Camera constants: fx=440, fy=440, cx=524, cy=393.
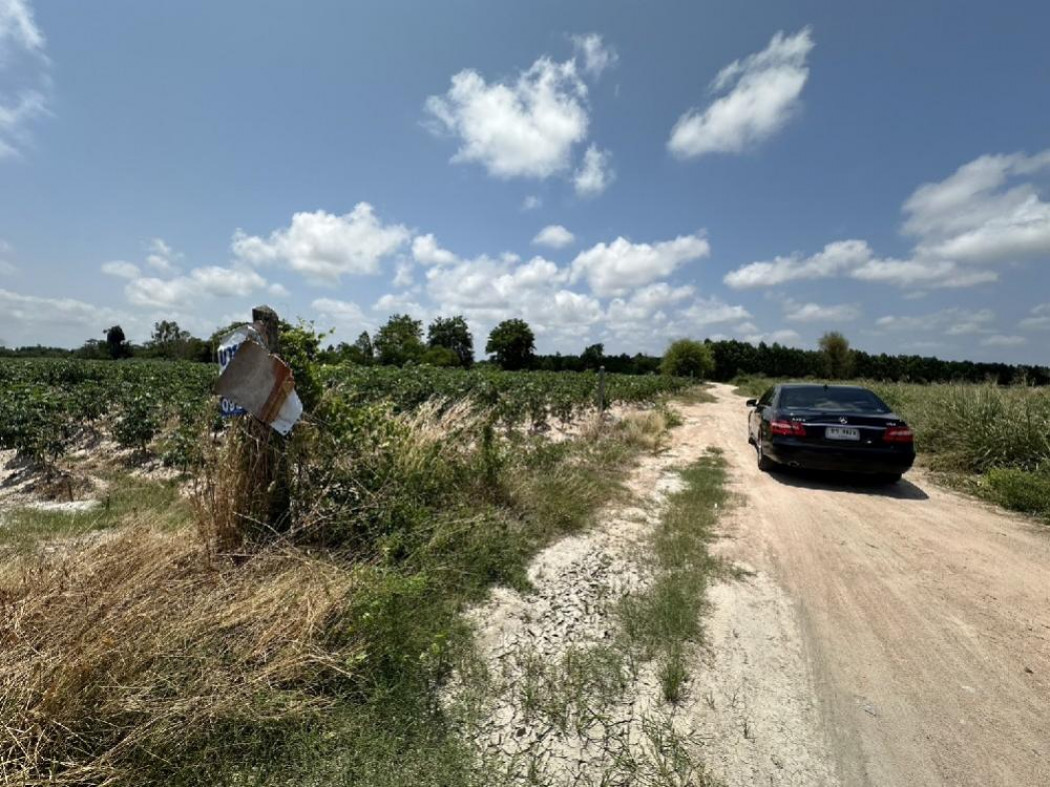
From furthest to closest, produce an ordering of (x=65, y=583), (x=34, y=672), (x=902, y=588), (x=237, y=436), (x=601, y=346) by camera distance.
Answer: (x=601, y=346)
(x=902, y=588)
(x=237, y=436)
(x=65, y=583)
(x=34, y=672)

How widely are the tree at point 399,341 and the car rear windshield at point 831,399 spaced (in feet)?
159

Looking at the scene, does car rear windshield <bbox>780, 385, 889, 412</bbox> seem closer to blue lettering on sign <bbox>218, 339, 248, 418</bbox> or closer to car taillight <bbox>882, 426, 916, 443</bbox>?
car taillight <bbox>882, 426, 916, 443</bbox>

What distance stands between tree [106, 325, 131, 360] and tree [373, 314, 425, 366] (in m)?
38.9

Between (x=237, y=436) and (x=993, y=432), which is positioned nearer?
(x=237, y=436)

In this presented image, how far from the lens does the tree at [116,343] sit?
66.1 metres

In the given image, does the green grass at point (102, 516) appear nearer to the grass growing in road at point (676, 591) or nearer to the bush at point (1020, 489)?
the grass growing in road at point (676, 591)

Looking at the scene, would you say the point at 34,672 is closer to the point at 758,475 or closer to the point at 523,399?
the point at 758,475

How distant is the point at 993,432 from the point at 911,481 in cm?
175

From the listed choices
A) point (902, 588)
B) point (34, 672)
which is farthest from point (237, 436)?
point (902, 588)

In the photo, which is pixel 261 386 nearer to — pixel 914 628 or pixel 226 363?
pixel 226 363

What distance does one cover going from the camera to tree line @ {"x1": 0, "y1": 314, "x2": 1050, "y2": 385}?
1873 inches

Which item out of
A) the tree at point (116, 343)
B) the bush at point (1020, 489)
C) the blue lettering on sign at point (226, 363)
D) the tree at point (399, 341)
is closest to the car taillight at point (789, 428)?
the bush at point (1020, 489)

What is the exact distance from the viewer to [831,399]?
6.78m

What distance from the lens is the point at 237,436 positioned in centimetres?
314
